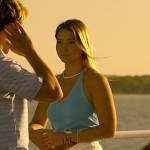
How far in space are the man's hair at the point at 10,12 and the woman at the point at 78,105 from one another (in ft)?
2.33

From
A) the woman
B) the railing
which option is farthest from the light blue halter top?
the railing

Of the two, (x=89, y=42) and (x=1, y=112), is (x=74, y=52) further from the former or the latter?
(x=1, y=112)

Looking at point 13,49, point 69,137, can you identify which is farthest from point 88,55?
point 13,49

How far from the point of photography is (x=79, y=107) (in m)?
3.81

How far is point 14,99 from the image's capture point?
321 centimetres

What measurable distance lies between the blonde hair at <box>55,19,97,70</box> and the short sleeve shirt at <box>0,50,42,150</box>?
0.71 meters

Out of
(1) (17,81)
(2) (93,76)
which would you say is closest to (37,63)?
(1) (17,81)

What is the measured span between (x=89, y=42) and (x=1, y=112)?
2.81ft

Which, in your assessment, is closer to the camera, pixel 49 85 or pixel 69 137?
pixel 49 85

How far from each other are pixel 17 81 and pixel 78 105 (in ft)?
2.52

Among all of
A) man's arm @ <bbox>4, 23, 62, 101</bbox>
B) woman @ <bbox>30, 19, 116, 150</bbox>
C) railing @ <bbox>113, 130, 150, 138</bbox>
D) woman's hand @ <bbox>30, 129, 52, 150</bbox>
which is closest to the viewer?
man's arm @ <bbox>4, 23, 62, 101</bbox>

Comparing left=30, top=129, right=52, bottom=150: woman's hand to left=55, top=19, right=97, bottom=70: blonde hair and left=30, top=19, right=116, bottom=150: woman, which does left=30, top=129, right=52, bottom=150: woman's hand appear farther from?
left=55, top=19, right=97, bottom=70: blonde hair

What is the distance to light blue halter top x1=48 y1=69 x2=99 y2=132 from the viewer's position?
3.80 m

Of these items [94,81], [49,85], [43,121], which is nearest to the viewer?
[49,85]
